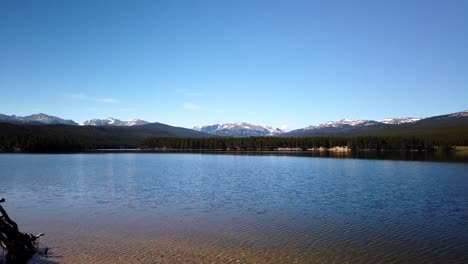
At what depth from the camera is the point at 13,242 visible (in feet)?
52.9

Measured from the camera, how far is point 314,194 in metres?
36.4

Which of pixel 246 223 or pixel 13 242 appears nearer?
pixel 13 242

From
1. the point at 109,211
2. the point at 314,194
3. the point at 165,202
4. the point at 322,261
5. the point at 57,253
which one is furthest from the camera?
the point at 314,194

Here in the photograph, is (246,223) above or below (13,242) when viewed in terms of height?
below

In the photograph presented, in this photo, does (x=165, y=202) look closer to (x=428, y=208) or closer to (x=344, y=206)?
(x=344, y=206)

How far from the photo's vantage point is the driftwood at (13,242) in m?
15.4

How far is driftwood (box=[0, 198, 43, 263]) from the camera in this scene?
608 inches

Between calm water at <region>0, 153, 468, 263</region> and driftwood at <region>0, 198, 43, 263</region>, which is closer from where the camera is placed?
driftwood at <region>0, 198, 43, 263</region>

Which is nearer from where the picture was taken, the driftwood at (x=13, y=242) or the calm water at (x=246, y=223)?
the driftwood at (x=13, y=242)

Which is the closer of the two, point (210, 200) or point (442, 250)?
point (442, 250)

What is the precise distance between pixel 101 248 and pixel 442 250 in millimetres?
16022

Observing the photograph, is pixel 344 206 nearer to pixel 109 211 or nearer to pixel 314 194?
pixel 314 194

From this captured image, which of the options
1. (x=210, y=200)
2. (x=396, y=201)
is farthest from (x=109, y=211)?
(x=396, y=201)

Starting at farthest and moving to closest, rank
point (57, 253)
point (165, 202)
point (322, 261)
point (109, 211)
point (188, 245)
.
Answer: point (165, 202), point (109, 211), point (188, 245), point (57, 253), point (322, 261)
